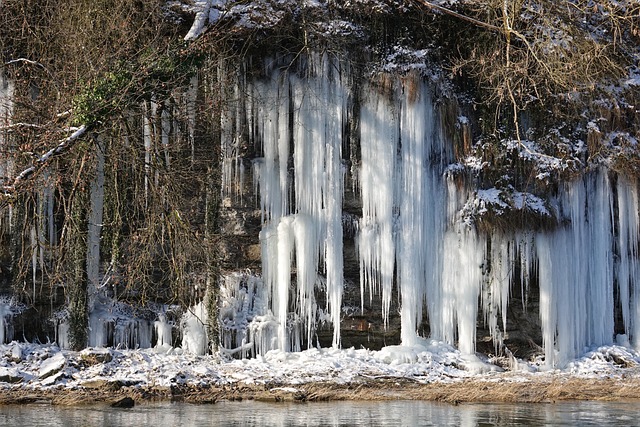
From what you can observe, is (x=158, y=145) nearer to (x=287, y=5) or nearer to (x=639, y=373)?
(x=287, y=5)

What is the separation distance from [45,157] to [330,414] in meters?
4.54

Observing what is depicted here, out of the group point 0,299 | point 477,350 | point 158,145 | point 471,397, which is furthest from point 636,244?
point 0,299

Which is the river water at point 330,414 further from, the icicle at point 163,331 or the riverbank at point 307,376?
the icicle at point 163,331

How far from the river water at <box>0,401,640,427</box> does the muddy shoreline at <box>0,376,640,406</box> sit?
44 centimetres

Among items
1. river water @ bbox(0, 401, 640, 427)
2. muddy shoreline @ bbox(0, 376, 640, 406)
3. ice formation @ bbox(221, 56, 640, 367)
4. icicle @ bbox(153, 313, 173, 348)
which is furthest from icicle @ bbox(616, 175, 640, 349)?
icicle @ bbox(153, 313, 173, 348)

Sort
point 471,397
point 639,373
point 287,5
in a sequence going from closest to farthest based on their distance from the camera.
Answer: point 471,397, point 639,373, point 287,5

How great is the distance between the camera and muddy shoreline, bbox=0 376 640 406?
507 inches

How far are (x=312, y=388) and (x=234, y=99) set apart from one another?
16.9 ft

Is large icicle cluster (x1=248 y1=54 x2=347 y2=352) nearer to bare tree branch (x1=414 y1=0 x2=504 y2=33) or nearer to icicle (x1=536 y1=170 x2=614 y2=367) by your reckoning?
bare tree branch (x1=414 y1=0 x2=504 y2=33)

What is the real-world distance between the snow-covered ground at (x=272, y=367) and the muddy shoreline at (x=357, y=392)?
0.61ft

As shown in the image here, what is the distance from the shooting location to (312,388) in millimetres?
13523

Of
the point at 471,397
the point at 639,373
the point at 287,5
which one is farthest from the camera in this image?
the point at 287,5

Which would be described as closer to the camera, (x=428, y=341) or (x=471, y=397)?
(x=471, y=397)

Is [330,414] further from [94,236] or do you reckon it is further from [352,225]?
[94,236]
